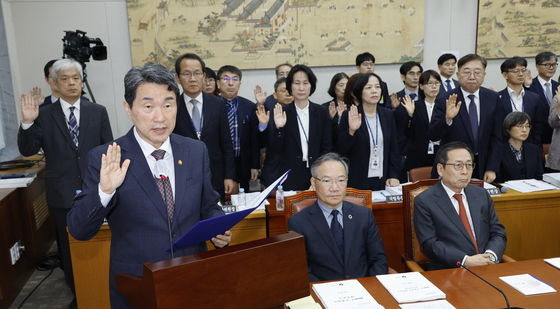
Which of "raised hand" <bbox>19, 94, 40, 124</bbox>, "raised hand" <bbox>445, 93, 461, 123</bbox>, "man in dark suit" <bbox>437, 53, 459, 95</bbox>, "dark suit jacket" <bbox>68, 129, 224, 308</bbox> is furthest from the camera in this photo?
"man in dark suit" <bbox>437, 53, 459, 95</bbox>

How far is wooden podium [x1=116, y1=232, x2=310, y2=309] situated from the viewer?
1152mm

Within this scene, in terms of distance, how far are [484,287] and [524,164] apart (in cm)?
226

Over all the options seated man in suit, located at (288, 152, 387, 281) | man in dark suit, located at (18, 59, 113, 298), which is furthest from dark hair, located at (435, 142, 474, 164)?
man in dark suit, located at (18, 59, 113, 298)

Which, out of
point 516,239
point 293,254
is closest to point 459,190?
point 516,239

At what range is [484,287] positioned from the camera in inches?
73.6

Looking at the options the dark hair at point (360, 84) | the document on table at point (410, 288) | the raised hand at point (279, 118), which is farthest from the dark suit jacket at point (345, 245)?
the dark hair at point (360, 84)

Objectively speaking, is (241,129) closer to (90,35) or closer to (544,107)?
(90,35)

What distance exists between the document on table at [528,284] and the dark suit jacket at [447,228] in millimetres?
451

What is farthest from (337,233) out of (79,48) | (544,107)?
(79,48)

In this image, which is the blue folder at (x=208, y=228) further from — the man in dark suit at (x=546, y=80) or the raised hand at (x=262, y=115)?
the man in dark suit at (x=546, y=80)

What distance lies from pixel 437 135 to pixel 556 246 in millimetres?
1210

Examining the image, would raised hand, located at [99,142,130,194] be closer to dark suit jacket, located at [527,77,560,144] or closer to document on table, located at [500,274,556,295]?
document on table, located at [500,274,556,295]

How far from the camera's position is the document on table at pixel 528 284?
1825 mm

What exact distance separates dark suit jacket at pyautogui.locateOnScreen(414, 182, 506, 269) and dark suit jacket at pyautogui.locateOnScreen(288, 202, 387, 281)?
0.29m
